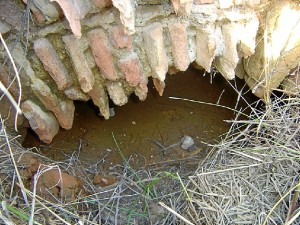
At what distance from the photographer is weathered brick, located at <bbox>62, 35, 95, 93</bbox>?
74.4 inches

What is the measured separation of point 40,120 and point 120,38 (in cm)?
56

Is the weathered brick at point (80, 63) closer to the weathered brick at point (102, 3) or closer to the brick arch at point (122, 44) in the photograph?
the brick arch at point (122, 44)

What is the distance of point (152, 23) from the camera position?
1879mm

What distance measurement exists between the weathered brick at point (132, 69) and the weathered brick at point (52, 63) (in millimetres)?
255

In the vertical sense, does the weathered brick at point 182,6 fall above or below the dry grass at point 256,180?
above

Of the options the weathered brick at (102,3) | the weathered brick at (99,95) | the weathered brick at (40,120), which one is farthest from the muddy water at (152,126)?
the weathered brick at (102,3)

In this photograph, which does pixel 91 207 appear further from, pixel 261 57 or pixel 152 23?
pixel 261 57

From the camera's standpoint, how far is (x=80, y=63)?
76.6 inches

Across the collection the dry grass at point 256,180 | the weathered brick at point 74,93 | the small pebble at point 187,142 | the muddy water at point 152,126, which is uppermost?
the weathered brick at point 74,93

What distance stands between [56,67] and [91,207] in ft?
2.04

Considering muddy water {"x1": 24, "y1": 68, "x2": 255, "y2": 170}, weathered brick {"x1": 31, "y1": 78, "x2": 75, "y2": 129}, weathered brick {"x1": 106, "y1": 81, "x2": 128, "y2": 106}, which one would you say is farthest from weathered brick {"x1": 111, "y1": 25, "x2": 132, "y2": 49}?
muddy water {"x1": 24, "y1": 68, "x2": 255, "y2": 170}

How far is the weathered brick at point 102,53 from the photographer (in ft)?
6.13

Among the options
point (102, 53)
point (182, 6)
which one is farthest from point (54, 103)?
point (182, 6)

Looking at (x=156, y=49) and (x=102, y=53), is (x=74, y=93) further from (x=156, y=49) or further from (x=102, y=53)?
(x=156, y=49)
